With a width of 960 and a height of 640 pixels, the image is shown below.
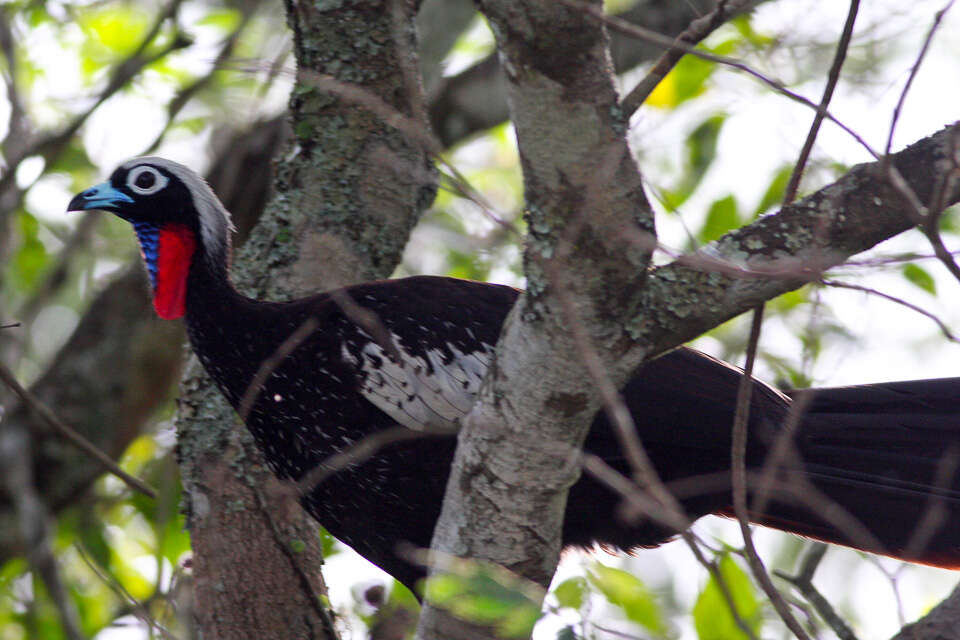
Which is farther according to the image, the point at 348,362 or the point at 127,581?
the point at 127,581

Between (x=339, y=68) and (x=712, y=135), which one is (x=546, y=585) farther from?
(x=712, y=135)

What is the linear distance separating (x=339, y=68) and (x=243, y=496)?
1.24 meters

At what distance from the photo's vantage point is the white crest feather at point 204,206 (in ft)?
10.5

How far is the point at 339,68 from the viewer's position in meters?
3.38

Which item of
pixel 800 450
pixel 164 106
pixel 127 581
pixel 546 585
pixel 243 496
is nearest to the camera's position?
pixel 546 585

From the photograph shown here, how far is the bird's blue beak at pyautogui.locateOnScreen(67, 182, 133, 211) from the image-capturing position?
3.21 meters

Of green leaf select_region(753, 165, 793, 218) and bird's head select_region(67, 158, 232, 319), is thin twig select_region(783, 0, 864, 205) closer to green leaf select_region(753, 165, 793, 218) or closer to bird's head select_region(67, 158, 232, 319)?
bird's head select_region(67, 158, 232, 319)

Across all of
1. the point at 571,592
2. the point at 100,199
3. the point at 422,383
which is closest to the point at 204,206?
the point at 100,199

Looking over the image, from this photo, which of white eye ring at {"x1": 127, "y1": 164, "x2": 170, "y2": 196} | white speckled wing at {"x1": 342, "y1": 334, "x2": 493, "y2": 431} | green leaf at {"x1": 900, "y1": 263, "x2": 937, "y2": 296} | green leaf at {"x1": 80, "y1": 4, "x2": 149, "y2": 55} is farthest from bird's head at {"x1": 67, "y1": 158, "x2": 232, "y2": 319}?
green leaf at {"x1": 80, "y1": 4, "x2": 149, "y2": 55}

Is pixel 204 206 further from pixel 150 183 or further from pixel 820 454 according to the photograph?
pixel 820 454

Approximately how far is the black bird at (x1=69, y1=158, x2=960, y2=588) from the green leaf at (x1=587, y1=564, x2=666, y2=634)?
151mm

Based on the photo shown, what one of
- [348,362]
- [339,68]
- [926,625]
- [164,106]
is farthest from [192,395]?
[164,106]

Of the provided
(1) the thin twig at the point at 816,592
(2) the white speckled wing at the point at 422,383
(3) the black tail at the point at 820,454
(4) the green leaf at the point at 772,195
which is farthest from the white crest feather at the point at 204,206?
(4) the green leaf at the point at 772,195

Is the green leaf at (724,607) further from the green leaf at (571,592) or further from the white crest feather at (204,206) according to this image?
the white crest feather at (204,206)
